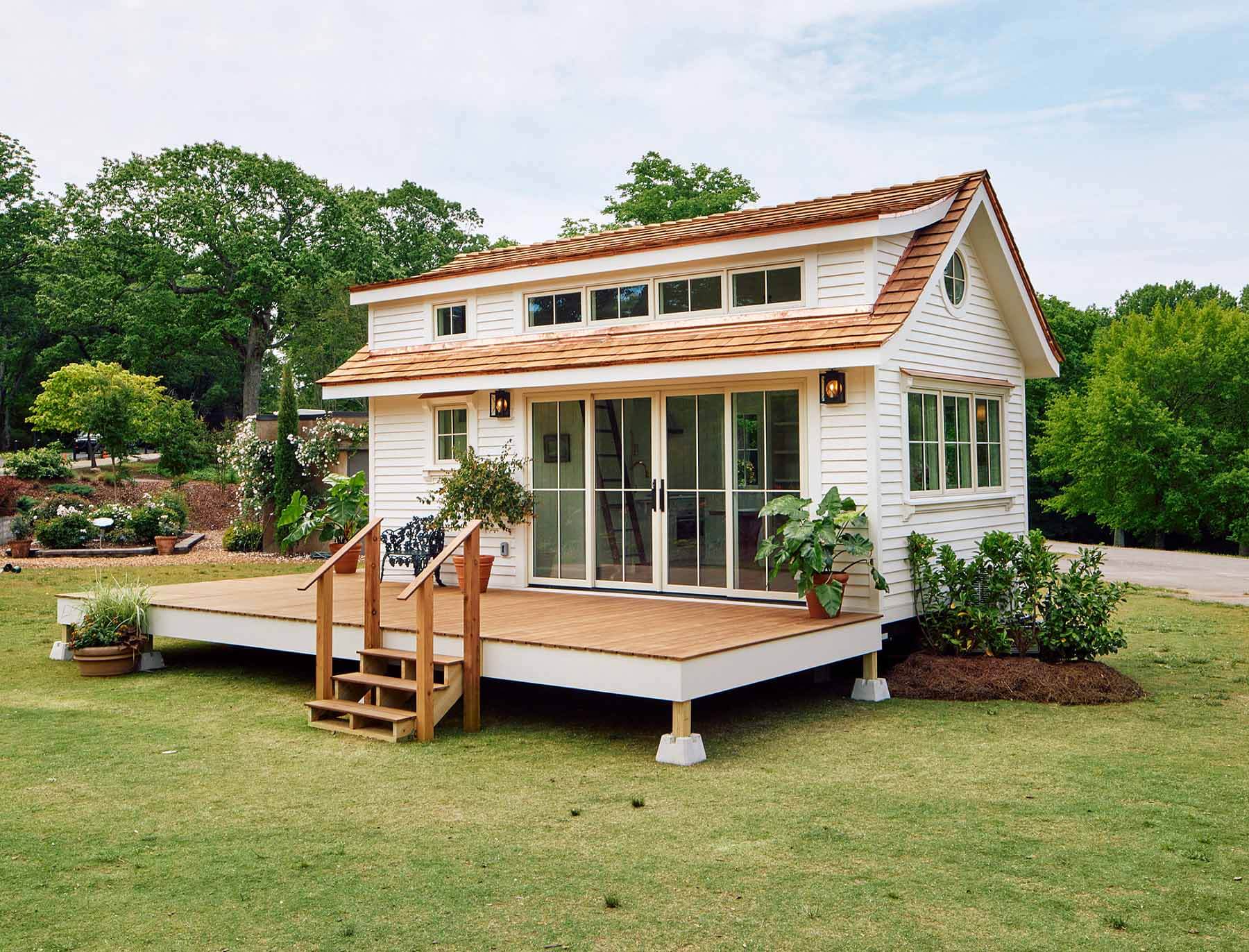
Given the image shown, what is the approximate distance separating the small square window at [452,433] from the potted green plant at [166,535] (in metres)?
11.2

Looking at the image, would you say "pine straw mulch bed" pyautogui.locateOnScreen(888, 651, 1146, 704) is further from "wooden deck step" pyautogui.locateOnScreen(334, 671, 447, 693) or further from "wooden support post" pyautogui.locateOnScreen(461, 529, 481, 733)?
"wooden deck step" pyautogui.locateOnScreen(334, 671, 447, 693)

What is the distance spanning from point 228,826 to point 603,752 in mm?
2472

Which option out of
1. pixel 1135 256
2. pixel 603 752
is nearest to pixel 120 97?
pixel 603 752

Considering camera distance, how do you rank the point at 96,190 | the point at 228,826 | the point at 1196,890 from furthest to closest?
the point at 96,190, the point at 228,826, the point at 1196,890

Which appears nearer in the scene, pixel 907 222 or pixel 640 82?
pixel 907 222

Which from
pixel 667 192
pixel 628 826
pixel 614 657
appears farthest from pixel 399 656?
pixel 667 192

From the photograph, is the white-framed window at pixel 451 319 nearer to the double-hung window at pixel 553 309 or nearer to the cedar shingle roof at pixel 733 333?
the cedar shingle roof at pixel 733 333

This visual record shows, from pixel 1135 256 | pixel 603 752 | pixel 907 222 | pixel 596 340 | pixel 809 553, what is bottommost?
pixel 603 752

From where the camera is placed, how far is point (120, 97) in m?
25.2

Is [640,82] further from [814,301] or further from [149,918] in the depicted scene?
[149,918]

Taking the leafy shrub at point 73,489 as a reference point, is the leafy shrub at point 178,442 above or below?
above

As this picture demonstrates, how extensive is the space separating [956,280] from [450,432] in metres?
5.43

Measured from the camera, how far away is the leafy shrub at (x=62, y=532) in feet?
66.6

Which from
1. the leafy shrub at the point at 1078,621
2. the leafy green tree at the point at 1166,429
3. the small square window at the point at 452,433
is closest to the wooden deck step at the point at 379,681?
→ the small square window at the point at 452,433
